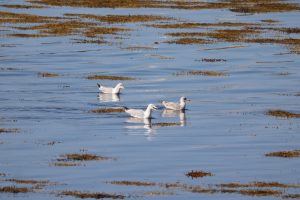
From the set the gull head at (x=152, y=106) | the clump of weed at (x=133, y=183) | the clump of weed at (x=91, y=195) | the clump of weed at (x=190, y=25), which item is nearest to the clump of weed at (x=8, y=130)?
the gull head at (x=152, y=106)

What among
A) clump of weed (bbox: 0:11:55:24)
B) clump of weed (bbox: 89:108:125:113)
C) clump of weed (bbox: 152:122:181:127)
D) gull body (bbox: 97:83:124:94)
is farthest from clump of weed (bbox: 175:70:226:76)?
clump of weed (bbox: 0:11:55:24)

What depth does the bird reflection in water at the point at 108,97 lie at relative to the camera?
34.8m

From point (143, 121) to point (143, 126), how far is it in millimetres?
992

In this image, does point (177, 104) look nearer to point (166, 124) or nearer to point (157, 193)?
point (166, 124)

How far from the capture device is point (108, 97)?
3516cm

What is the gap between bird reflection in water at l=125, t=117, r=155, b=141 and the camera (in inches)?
1086

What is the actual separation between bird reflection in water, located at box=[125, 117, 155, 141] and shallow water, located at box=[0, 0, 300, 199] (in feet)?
0.11

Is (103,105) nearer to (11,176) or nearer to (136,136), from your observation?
(136,136)

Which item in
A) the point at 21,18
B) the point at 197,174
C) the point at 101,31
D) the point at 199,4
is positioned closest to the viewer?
the point at 197,174

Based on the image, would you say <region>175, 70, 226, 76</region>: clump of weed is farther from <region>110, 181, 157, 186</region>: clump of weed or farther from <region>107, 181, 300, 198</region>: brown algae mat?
<region>110, 181, 157, 186</region>: clump of weed

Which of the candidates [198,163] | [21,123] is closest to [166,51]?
[21,123]

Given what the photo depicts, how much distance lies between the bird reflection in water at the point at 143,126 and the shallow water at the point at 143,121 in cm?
3

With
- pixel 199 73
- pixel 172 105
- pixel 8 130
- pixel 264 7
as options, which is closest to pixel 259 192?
pixel 8 130

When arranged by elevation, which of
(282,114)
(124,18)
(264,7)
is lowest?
(282,114)
